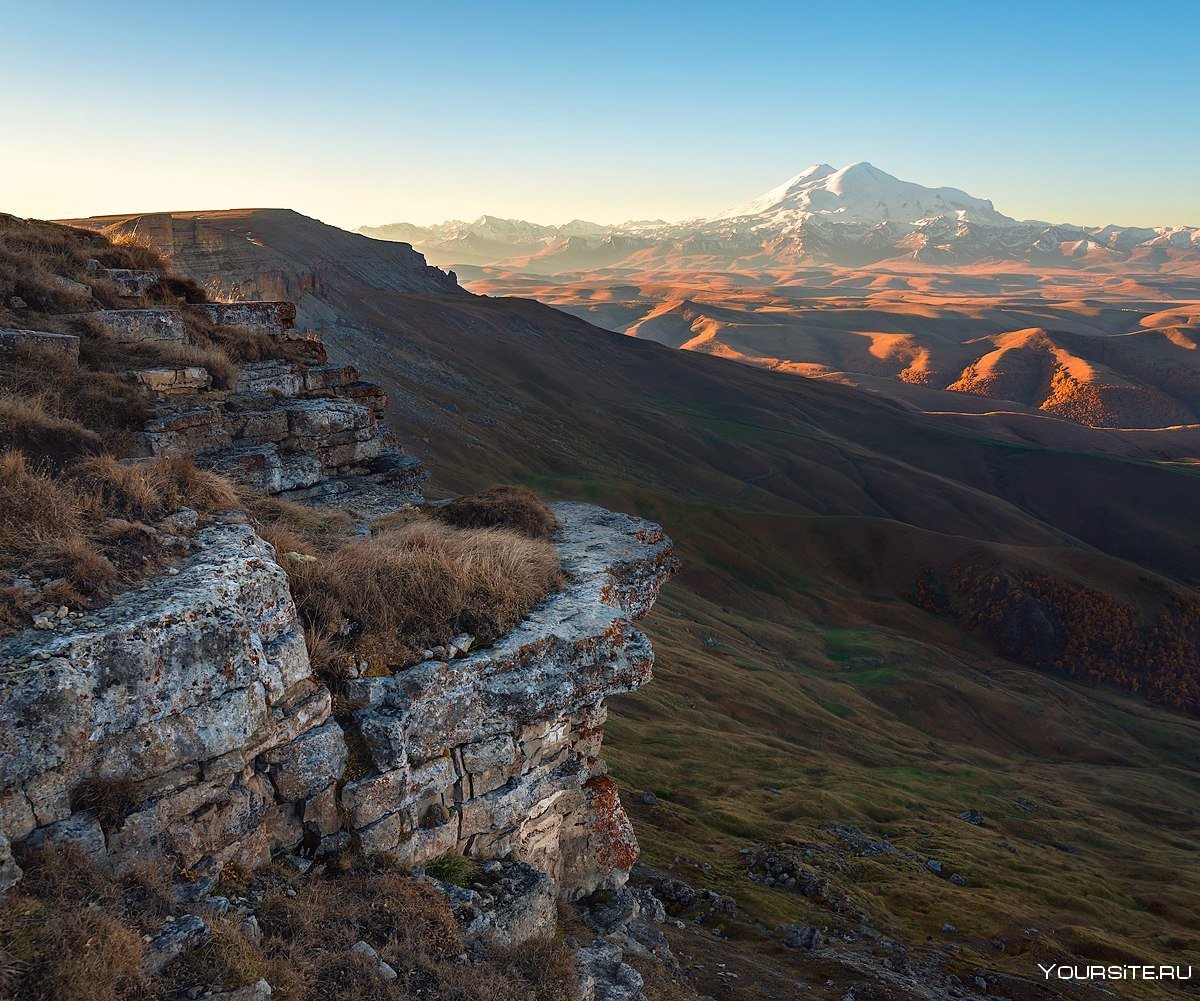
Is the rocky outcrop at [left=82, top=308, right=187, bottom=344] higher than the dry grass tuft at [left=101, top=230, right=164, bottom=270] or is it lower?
lower

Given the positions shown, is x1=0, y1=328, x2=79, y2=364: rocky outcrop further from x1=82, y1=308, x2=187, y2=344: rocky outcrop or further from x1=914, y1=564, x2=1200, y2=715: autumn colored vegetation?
x1=914, y1=564, x2=1200, y2=715: autumn colored vegetation

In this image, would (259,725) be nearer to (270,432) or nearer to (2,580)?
(2,580)

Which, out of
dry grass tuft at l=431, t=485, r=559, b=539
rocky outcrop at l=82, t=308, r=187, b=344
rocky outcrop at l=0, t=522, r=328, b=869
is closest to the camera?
rocky outcrop at l=0, t=522, r=328, b=869

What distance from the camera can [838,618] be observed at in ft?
232

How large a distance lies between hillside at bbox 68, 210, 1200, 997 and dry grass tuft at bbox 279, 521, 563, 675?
28.9ft

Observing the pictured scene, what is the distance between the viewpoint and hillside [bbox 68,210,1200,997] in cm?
2545

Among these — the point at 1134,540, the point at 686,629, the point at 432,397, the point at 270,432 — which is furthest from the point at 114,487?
the point at 1134,540

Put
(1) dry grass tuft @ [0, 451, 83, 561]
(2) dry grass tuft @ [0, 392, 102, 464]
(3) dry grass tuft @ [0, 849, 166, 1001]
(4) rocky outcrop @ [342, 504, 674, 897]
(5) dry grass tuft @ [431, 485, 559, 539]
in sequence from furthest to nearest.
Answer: (5) dry grass tuft @ [431, 485, 559, 539], (2) dry grass tuft @ [0, 392, 102, 464], (4) rocky outcrop @ [342, 504, 674, 897], (1) dry grass tuft @ [0, 451, 83, 561], (3) dry grass tuft @ [0, 849, 166, 1001]

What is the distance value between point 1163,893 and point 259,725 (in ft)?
131

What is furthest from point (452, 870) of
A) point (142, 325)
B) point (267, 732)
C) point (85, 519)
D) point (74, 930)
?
point (142, 325)

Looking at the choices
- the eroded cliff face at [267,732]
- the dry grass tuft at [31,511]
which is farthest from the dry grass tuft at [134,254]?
the eroded cliff face at [267,732]

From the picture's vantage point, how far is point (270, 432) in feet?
48.5

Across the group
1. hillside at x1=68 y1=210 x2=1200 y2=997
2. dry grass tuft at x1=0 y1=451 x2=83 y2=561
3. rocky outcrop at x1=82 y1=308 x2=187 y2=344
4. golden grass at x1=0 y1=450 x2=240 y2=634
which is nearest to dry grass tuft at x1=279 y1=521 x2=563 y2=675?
golden grass at x1=0 y1=450 x2=240 y2=634

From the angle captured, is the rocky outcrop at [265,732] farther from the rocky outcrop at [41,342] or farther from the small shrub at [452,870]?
the rocky outcrop at [41,342]
